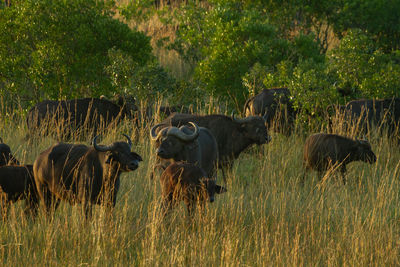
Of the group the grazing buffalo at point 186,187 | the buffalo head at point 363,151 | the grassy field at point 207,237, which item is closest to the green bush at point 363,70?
the buffalo head at point 363,151

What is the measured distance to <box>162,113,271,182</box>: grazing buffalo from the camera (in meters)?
11.6

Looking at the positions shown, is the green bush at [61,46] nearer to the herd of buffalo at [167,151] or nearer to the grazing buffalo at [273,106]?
the herd of buffalo at [167,151]

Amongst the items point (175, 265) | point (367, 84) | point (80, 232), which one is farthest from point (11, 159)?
point (367, 84)

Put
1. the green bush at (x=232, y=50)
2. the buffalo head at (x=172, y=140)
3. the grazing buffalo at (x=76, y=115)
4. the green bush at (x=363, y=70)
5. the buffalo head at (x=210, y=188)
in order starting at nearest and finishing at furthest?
the buffalo head at (x=210, y=188), the buffalo head at (x=172, y=140), the grazing buffalo at (x=76, y=115), the green bush at (x=363, y=70), the green bush at (x=232, y=50)

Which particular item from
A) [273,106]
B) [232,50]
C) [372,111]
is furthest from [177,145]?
[232,50]

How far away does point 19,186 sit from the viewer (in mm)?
8305

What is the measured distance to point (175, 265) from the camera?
7.03m

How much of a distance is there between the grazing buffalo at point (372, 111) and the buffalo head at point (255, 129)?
2067 mm

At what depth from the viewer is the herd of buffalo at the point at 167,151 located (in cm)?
801

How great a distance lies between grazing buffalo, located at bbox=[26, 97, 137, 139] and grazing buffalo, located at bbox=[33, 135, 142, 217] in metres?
4.21

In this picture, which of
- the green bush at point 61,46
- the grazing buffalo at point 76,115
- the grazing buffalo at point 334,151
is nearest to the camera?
the grazing buffalo at point 334,151

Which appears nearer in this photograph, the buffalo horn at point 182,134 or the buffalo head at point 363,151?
the buffalo horn at point 182,134

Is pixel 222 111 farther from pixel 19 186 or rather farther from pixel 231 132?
pixel 19 186

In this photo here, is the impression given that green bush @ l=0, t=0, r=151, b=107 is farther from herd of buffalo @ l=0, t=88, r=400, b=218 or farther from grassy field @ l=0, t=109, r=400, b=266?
grassy field @ l=0, t=109, r=400, b=266
